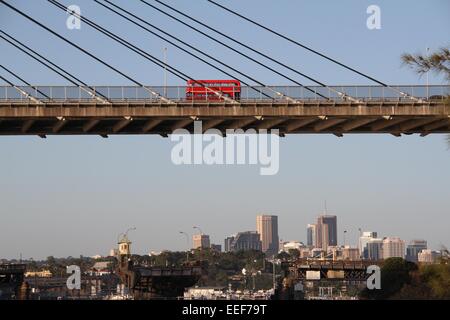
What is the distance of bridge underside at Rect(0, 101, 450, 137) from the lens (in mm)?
77625

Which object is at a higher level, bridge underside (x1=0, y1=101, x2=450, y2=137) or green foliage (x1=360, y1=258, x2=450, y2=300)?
bridge underside (x1=0, y1=101, x2=450, y2=137)

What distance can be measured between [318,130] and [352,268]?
123 feet

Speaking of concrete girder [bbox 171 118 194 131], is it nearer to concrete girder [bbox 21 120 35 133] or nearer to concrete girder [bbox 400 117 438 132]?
concrete girder [bbox 21 120 35 133]

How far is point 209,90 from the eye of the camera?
8038 cm

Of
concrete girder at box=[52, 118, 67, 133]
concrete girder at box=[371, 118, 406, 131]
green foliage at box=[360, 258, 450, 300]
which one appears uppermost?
concrete girder at box=[371, 118, 406, 131]

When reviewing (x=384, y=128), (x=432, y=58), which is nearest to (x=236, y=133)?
(x=384, y=128)

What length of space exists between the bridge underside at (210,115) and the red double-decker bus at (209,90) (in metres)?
1.46

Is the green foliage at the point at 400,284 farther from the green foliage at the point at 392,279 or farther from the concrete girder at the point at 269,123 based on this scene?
the concrete girder at the point at 269,123

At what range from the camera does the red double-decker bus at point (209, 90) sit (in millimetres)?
80525

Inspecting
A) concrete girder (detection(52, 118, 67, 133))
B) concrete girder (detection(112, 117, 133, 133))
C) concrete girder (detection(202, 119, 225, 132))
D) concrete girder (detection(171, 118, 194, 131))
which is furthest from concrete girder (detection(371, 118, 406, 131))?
concrete girder (detection(52, 118, 67, 133))

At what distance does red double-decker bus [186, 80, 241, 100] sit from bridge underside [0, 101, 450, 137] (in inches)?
57.5
